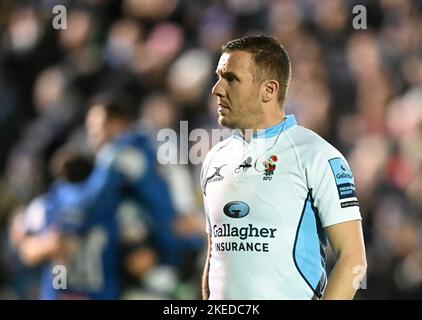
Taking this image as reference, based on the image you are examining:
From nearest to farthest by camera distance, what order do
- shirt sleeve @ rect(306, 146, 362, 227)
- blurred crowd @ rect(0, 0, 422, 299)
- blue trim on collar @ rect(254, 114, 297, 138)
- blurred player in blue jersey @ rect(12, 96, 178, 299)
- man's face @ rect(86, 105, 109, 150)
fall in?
shirt sleeve @ rect(306, 146, 362, 227) < blue trim on collar @ rect(254, 114, 297, 138) < blurred player in blue jersey @ rect(12, 96, 178, 299) < man's face @ rect(86, 105, 109, 150) < blurred crowd @ rect(0, 0, 422, 299)

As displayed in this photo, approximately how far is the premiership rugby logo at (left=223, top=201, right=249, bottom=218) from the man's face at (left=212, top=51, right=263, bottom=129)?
241 millimetres

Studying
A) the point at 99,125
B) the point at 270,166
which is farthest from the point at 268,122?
the point at 99,125

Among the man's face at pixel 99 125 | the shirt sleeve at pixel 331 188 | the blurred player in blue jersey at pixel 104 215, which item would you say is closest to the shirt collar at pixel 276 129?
the shirt sleeve at pixel 331 188

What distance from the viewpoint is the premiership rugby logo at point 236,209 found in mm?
3195

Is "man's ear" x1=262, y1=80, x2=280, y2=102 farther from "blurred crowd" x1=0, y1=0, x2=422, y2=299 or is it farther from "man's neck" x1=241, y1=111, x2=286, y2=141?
"blurred crowd" x1=0, y1=0, x2=422, y2=299

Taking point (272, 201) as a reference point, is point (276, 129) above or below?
above

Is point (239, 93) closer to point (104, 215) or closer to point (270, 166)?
point (270, 166)

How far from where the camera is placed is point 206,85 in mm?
7883

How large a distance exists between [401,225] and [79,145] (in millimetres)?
2333

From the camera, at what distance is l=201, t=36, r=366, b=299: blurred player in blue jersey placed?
310 cm

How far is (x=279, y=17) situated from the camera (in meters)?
8.53

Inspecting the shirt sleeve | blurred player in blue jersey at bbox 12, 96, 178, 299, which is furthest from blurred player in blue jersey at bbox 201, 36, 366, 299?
blurred player in blue jersey at bbox 12, 96, 178, 299

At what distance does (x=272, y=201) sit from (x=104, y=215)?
2538 millimetres
